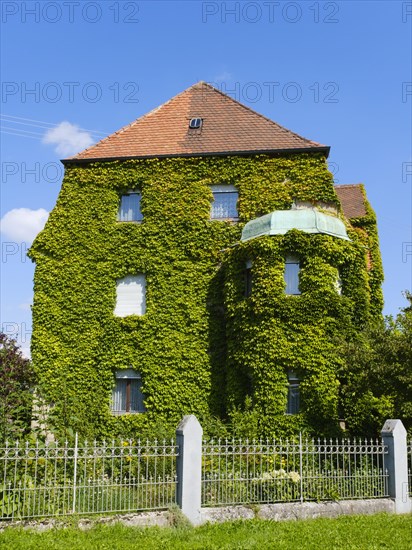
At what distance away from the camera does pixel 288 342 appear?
18578mm

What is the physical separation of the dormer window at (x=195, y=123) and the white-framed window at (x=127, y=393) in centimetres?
934

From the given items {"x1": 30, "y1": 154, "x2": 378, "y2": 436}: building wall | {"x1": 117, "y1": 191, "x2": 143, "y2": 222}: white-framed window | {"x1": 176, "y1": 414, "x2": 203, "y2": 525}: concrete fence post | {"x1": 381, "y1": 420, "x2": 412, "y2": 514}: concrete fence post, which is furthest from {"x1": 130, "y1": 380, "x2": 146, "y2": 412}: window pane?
{"x1": 176, "y1": 414, "x2": 203, "y2": 525}: concrete fence post

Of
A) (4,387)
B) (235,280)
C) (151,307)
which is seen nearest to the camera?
(4,387)

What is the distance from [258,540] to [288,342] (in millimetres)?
8947

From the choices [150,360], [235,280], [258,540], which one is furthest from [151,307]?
[258,540]

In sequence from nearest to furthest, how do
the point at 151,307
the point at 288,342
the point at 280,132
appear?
the point at 288,342
the point at 151,307
the point at 280,132

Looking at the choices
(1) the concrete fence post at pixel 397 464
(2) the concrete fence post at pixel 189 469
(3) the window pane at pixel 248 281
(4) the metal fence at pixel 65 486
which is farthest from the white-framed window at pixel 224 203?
(4) the metal fence at pixel 65 486

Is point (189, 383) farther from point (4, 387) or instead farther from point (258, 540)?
point (258, 540)

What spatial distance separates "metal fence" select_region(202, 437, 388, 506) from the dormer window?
554 inches

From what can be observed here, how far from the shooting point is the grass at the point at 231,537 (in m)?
9.53

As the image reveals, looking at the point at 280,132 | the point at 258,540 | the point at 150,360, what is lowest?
the point at 258,540

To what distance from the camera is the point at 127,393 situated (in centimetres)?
2138

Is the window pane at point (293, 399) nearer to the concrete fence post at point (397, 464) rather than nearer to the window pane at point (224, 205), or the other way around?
the concrete fence post at point (397, 464)

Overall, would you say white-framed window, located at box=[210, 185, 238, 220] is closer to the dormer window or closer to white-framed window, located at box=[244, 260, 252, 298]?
white-framed window, located at box=[244, 260, 252, 298]
